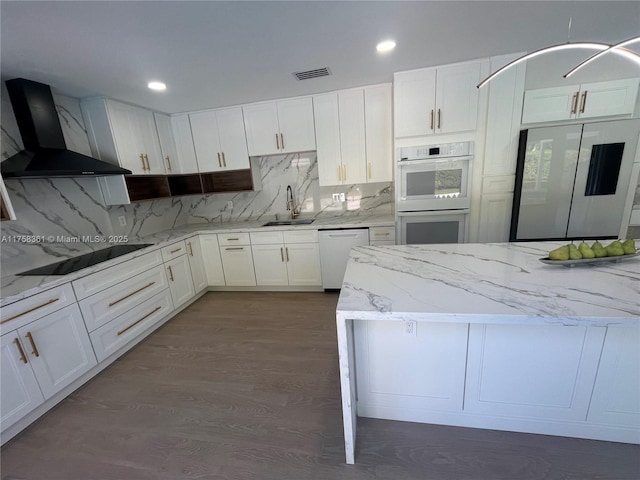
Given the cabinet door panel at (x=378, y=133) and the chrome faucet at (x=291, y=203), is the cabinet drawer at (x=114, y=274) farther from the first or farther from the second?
the cabinet door panel at (x=378, y=133)

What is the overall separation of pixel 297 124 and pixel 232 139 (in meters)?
0.89

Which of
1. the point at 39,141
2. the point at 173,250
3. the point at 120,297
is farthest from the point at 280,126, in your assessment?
the point at 120,297

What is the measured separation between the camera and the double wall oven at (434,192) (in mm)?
2566

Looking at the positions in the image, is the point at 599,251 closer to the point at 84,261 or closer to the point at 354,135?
the point at 354,135

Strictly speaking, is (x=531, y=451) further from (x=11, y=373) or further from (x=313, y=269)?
(x=11, y=373)

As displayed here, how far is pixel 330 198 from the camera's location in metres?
3.60

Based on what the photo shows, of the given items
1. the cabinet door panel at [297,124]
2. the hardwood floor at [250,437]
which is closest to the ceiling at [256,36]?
the cabinet door panel at [297,124]

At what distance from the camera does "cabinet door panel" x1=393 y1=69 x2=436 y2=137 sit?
252 centimetres

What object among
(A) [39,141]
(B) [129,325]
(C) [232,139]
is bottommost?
(B) [129,325]

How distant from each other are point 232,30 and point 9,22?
1.16 metres

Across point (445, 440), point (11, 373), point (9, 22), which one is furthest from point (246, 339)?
point (9, 22)

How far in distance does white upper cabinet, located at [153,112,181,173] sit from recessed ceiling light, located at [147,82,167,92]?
2.60 feet

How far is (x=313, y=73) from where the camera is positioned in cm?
243

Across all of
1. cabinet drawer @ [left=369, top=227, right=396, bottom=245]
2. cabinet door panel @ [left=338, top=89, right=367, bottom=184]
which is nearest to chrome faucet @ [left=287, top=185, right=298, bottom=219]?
cabinet door panel @ [left=338, top=89, right=367, bottom=184]
